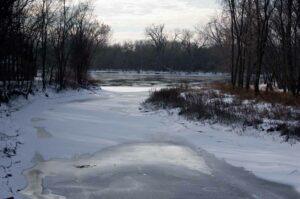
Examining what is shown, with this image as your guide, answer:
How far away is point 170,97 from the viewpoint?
85.7 ft

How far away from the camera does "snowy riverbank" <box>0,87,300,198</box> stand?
10.6 m

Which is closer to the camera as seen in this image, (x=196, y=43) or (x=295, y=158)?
(x=295, y=158)

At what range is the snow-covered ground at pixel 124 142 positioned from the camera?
1038 cm

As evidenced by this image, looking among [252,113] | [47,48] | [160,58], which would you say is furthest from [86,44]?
[160,58]

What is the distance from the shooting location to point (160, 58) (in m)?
139

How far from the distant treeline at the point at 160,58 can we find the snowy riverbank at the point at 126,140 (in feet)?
355

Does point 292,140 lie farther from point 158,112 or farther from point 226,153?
point 158,112

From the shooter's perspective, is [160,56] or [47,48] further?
[160,56]

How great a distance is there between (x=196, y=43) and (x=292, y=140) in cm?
12348

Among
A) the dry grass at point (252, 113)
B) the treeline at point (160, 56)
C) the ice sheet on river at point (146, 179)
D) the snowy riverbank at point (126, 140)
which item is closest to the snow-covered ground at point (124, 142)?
the snowy riverbank at point (126, 140)

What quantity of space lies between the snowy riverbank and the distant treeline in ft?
355

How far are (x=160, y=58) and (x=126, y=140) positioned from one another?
125 meters

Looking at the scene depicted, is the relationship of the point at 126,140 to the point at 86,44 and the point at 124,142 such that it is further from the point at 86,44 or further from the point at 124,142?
the point at 86,44

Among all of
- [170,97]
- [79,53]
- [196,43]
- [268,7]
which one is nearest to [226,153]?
[170,97]
